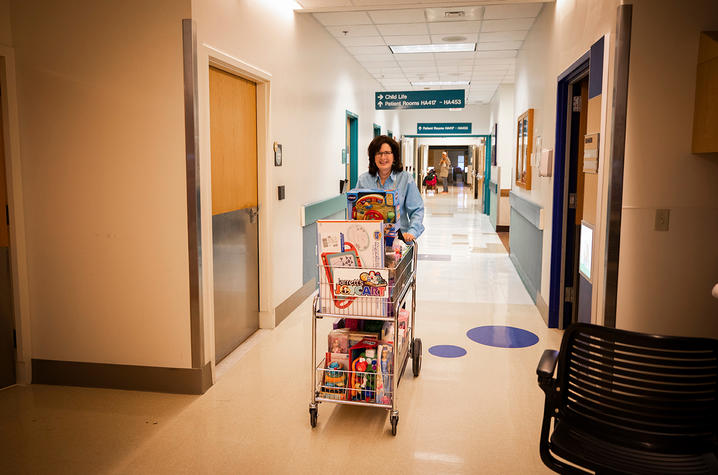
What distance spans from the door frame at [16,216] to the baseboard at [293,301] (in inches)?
79.0

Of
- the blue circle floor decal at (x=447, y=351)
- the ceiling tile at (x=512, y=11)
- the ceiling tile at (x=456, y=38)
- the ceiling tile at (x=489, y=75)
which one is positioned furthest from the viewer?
the ceiling tile at (x=489, y=75)

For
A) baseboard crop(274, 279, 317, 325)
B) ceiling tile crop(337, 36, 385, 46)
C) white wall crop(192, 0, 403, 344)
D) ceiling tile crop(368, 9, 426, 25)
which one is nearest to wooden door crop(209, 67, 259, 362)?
white wall crop(192, 0, 403, 344)

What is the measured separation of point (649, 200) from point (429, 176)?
68.9 feet

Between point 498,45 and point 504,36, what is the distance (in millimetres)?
571

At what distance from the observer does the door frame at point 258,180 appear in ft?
11.7

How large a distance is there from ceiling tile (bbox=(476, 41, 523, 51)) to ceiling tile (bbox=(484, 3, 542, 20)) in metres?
1.41

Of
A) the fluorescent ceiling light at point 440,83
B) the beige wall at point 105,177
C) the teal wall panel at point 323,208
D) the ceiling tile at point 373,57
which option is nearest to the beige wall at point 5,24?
the beige wall at point 105,177

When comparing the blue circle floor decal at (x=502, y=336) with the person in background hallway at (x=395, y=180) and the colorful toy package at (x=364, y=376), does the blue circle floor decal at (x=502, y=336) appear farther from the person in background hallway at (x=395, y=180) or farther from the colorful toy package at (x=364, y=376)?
the colorful toy package at (x=364, y=376)

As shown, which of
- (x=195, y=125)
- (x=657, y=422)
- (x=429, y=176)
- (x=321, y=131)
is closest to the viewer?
(x=657, y=422)

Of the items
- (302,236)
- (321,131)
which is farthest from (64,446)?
(321,131)

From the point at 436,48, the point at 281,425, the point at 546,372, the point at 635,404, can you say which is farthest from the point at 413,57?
the point at 635,404

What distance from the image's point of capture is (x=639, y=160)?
126 inches

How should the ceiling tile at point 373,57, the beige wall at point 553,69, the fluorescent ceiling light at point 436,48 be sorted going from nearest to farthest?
the beige wall at point 553,69
the fluorescent ceiling light at point 436,48
the ceiling tile at point 373,57

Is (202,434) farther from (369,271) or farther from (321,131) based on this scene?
(321,131)
